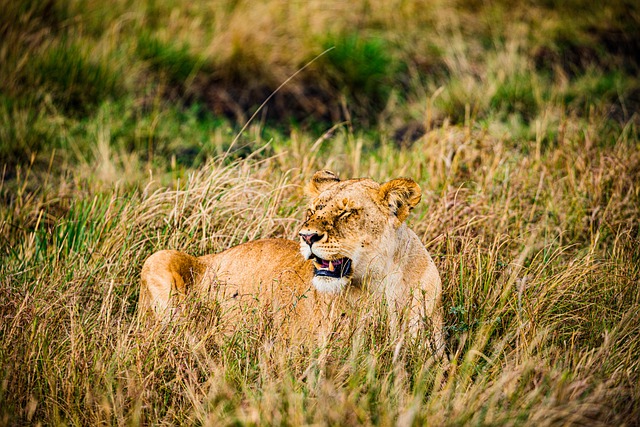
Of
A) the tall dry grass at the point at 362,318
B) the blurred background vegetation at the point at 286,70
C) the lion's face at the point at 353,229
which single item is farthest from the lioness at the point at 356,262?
the blurred background vegetation at the point at 286,70

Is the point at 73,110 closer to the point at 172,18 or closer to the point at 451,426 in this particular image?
the point at 172,18

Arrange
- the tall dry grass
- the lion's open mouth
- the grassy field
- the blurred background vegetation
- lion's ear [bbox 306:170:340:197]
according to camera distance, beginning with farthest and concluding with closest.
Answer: the blurred background vegetation
lion's ear [bbox 306:170:340:197]
the lion's open mouth
the grassy field
the tall dry grass

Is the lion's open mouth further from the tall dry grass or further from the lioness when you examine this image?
the tall dry grass

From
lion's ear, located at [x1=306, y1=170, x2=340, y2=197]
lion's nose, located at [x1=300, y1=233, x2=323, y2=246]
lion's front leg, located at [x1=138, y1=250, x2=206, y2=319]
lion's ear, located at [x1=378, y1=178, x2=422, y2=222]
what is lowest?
lion's front leg, located at [x1=138, y1=250, x2=206, y2=319]

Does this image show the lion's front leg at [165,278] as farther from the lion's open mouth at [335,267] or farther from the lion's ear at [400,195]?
the lion's ear at [400,195]

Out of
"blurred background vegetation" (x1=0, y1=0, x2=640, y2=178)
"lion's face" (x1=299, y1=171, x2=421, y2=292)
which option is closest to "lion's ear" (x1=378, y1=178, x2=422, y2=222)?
"lion's face" (x1=299, y1=171, x2=421, y2=292)

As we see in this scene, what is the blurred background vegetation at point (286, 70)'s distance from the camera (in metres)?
7.29

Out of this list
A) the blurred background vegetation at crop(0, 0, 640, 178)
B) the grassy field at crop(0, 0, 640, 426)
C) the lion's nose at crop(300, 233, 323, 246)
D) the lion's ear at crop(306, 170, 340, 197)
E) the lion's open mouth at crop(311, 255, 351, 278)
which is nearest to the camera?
the grassy field at crop(0, 0, 640, 426)

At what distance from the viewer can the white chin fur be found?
12.0 ft

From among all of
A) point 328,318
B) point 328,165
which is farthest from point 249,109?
point 328,318

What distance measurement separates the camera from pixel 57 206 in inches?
222

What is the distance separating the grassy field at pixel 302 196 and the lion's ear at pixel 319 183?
0.76 meters

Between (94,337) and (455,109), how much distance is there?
5.23 metres

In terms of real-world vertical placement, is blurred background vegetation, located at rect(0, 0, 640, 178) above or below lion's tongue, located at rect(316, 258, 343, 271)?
below
